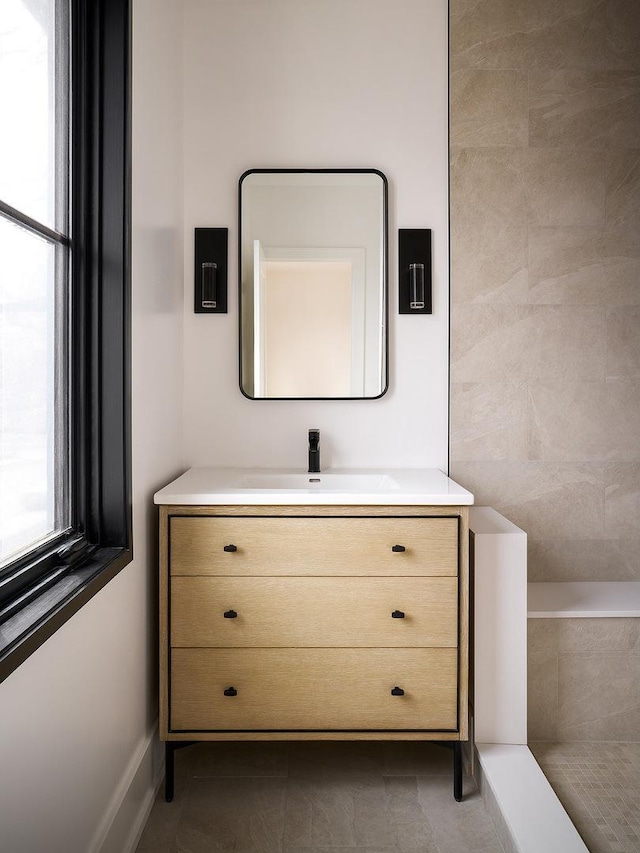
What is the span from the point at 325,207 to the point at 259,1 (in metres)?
0.79

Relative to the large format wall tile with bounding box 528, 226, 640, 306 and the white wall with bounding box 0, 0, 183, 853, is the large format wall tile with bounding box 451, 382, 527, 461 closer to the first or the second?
the large format wall tile with bounding box 528, 226, 640, 306

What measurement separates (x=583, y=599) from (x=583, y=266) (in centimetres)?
120

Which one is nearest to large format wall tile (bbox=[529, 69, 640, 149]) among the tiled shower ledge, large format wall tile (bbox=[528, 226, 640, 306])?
large format wall tile (bbox=[528, 226, 640, 306])

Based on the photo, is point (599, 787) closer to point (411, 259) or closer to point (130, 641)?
point (130, 641)

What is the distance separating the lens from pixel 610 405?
2.24 m

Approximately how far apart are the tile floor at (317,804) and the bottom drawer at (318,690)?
0.23m

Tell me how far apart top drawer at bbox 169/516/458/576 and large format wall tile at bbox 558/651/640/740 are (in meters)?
0.68

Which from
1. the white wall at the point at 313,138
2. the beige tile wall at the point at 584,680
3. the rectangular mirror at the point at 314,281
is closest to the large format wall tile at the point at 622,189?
the white wall at the point at 313,138

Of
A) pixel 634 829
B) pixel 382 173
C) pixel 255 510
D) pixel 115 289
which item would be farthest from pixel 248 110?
pixel 634 829

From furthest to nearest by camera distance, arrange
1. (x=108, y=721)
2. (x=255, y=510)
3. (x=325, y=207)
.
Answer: (x=325, y=207) → (x=255, y=510) → (x=108, y=721)

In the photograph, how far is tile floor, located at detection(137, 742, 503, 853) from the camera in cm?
157

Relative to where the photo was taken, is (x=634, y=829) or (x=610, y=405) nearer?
(x=634, y=829)

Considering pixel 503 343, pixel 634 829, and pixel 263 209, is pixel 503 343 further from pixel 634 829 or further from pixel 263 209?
pixel 634 829

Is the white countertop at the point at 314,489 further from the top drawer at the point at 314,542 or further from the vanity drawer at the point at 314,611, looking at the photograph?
the vanity drawer at the point at 314,611
